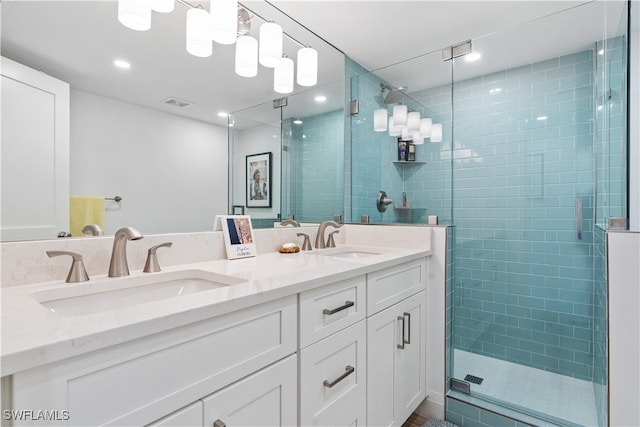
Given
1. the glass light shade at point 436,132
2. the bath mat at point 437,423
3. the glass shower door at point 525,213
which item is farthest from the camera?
the glass light shade at point 436,132

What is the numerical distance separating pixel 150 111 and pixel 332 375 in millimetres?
1198

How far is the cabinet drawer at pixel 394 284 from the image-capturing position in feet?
4.38

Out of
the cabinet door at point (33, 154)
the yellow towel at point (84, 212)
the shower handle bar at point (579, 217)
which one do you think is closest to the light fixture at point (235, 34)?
the cabinet door at point (33, 154)

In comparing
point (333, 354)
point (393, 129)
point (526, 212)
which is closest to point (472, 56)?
point (393, 129)

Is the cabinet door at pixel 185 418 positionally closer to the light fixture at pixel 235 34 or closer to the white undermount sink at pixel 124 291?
the white undermount sink at pixel 124 291

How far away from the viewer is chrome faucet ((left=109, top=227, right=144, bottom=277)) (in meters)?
1.05

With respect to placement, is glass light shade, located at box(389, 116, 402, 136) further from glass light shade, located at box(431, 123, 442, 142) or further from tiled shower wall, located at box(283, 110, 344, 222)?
tiled shower wall, located at box(283, 110, 344, 222)

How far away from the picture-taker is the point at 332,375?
111cm

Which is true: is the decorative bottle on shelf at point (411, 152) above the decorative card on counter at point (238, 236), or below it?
above

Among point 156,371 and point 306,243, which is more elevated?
point 306,243

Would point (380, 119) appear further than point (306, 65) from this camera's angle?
Yes

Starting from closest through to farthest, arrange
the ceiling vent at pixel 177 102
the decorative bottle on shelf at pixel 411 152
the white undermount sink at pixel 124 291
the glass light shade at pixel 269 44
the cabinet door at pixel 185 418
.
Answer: the cabinet door at pixel 185 418 < the white undermount sink at pixel 124 291 < the ceiling vent at pixel 177 102 < the glass light shade at pixel 269 44 < the decorative bottle on shelf at pixel 411 152

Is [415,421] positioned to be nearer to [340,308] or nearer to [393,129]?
[340,308]

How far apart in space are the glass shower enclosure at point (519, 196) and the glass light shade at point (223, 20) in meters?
1.31
